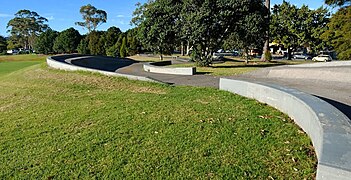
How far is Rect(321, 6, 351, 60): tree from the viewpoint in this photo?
1953cm

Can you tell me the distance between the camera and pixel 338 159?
222 centimetres

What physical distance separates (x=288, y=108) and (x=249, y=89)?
1828 mm

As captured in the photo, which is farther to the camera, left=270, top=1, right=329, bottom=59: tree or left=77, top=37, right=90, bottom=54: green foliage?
left=77, top=37, right=90, bottom=54: green foliage

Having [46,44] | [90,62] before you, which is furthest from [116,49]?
[46,44]

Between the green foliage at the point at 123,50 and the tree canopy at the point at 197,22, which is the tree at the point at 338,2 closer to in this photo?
the tree canopy at the point at 197,22

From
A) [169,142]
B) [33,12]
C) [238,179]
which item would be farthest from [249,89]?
[33,12]

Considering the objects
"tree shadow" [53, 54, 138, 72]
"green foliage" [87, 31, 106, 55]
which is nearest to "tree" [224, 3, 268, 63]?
"tree shadow" [53, 54, 138, 72]

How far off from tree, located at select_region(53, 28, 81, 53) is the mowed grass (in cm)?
4088

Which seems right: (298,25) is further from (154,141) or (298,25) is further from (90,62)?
(154,141)

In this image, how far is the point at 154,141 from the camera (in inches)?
154

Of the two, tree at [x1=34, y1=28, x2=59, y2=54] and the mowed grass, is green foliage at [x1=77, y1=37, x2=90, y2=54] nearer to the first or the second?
tree at [x1=34, y1=28, x2=59, y2=54]

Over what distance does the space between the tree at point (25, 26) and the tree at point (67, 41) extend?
1365 inches

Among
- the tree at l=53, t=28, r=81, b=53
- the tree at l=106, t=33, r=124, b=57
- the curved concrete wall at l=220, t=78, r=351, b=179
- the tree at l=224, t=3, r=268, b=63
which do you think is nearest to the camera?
the curved concrete wall at l=220, t=78, r=351, b=179

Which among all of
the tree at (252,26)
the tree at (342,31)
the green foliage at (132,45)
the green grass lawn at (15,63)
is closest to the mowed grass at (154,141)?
the tree at (252,26)
